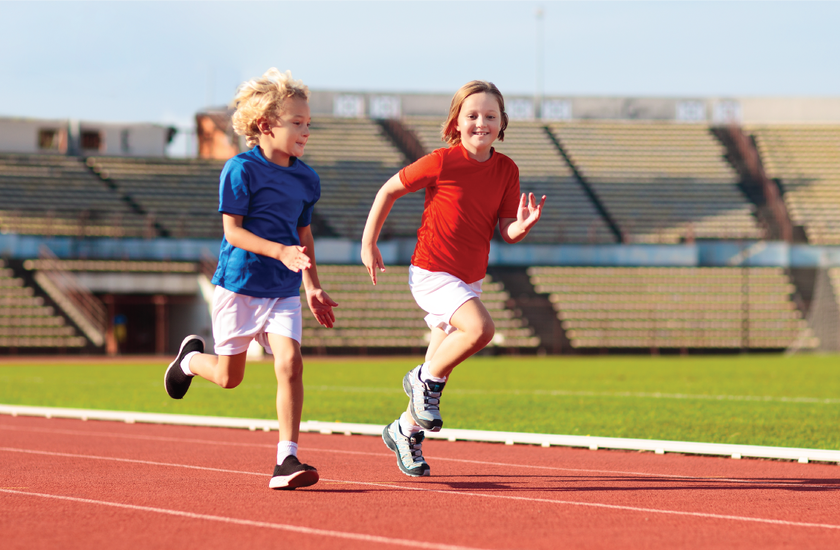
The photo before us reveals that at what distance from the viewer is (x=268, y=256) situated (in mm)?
5008

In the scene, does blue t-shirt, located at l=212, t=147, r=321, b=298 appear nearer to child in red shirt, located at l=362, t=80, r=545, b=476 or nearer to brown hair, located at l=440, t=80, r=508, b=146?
child in red shirt, located at l=362, t=80, r=545, b=476

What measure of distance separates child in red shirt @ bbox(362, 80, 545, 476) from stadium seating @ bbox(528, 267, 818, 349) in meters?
25.3

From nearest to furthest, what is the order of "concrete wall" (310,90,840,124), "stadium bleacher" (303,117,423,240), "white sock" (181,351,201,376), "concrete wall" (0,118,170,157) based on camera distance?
"white sock" (181,351,201,376) < "stadium bleacher" (303,117,423,240) < "concrete wall" (0,118,170,157) < "concrete wall" (310,90,840,124)

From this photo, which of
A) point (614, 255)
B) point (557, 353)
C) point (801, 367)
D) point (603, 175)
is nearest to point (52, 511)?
point (801, 367)

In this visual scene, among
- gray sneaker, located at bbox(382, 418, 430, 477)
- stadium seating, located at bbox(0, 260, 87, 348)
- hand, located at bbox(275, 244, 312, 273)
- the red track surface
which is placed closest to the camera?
the red track surface

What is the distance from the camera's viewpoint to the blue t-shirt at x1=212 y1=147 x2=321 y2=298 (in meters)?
5.08

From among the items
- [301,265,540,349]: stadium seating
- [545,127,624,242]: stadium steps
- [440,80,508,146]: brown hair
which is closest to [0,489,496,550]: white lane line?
[440,80,508,146]: brown hair

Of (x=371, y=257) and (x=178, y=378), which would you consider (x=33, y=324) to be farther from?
(x=371, y=257)

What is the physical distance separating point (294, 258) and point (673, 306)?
94.2 feet

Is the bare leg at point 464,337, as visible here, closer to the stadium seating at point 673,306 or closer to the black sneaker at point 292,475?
the black sneaker at point 292,475

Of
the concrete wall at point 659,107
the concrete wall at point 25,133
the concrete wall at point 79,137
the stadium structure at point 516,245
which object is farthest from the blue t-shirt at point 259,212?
the concrete wall at point 659,107

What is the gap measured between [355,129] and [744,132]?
55.9ft

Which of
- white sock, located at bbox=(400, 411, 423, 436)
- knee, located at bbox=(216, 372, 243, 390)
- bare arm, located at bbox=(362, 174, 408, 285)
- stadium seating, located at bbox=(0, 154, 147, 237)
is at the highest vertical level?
stadium seating, located at bbox=(0, 154, 147, 237)

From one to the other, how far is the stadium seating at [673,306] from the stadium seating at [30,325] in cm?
1501
